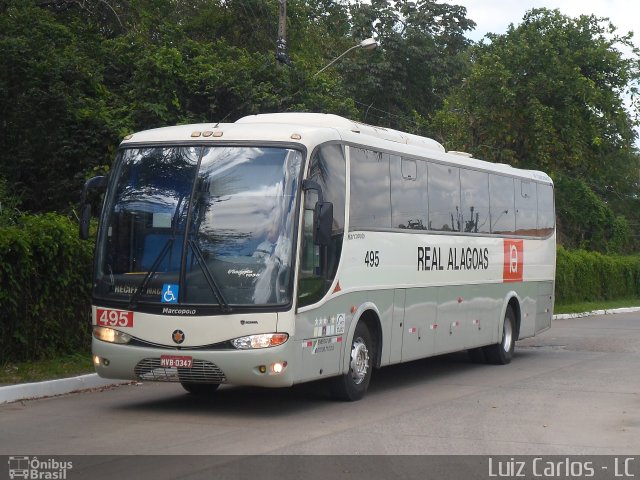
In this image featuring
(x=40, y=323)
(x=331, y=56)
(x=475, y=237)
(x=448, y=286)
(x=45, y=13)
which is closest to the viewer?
(x=40, y=323)

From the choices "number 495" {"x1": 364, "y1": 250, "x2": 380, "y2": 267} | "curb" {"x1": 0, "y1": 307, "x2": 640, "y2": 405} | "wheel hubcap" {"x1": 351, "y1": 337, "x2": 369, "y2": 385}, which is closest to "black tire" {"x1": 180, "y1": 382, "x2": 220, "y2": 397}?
"curb" {"x1": 0, "y1": 307, "x2": 640, "y2": 405}

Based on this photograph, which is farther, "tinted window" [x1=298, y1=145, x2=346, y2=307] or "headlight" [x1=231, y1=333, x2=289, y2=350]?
"tinted window" [x1=298, y1=145, x2=346, y2=307]

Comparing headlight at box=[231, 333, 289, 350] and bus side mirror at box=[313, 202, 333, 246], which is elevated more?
bus side mirror at box=[313, 202, 333, 246]

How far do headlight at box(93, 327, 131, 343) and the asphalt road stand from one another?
804 millimetres

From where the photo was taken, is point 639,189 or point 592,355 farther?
point 639,189

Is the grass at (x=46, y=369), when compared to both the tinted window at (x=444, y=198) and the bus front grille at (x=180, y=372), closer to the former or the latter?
the bus front grille at (x=180, y=372)

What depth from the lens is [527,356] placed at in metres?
20.1

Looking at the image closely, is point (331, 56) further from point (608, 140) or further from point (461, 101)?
point (608, 140)

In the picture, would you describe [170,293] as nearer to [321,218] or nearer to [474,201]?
[321,218]

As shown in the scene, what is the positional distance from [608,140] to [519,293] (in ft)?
69.6

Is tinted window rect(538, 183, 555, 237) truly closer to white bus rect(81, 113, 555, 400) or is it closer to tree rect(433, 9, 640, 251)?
white bus rect(81, 113, 555, 400)

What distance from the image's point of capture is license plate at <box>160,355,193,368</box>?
11.2 metres

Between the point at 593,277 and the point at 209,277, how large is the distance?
34160 mm

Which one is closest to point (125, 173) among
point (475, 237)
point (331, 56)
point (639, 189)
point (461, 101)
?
point (475, 237)
